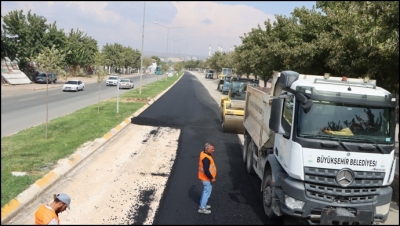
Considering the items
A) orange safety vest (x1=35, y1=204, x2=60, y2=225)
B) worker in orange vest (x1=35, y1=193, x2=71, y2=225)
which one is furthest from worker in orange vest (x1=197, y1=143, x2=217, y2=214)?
orange safety vest (x1=35, y1=204, x2=60, y2=225)

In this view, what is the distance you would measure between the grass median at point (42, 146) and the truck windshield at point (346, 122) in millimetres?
5886

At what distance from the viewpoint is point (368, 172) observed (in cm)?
576

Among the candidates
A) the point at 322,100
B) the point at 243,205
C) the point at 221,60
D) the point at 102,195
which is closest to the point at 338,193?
the point at 322,100

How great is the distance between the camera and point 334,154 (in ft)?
18.6

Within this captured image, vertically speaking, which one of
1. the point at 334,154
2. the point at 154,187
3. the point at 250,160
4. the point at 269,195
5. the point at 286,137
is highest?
the point at 286,137

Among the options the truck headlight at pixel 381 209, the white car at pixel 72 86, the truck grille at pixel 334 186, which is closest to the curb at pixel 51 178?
the truck grille at pixel 334 186

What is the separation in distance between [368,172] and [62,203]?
15.9 ft

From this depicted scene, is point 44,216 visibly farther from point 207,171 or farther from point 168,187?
point 168,187

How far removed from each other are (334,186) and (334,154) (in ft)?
1.80

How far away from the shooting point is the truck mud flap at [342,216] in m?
5.61

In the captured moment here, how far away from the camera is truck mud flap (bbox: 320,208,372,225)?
5.61 meters

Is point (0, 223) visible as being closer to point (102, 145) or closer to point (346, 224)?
point (346, 224)

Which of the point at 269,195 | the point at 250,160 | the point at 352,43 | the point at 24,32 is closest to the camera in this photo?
the point at 269,195

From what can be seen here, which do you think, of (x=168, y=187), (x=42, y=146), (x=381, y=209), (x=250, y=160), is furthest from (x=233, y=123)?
(x=381, y=209)
